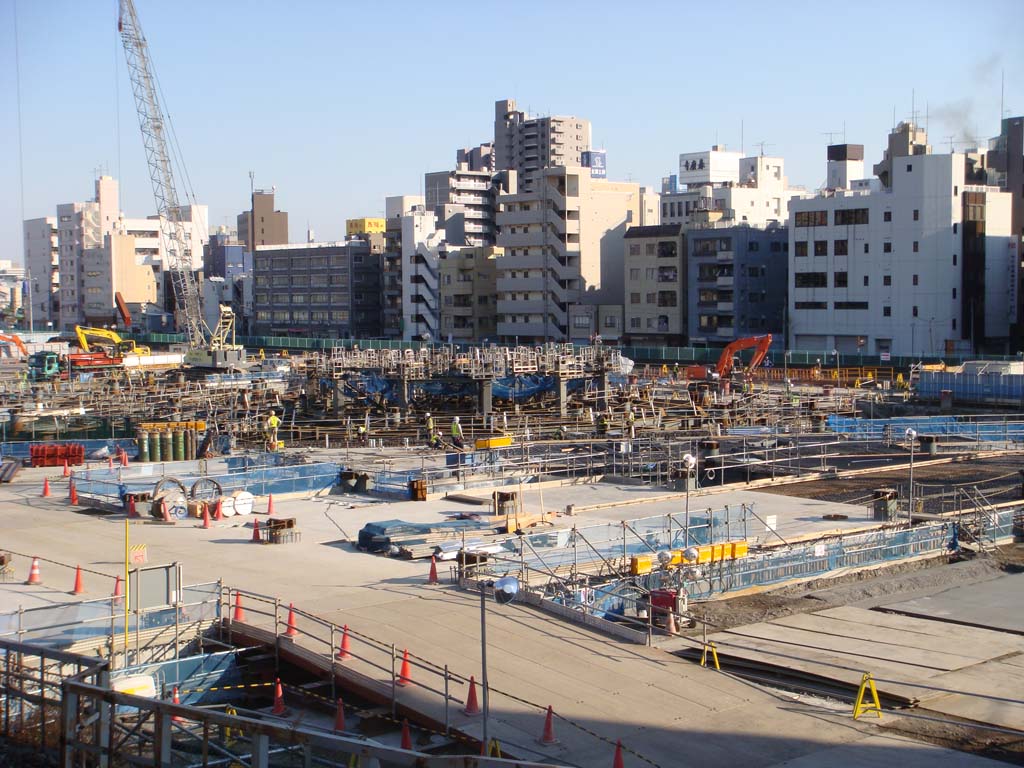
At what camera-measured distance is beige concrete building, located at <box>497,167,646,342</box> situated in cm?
7706

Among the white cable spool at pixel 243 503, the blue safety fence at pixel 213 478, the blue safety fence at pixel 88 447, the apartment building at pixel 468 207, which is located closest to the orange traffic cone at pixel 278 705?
the white cable spool at pixel 243 503

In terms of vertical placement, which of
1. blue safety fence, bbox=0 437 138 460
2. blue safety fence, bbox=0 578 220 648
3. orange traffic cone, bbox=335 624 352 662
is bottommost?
orange traffic cone, bbox=335 624 352 662

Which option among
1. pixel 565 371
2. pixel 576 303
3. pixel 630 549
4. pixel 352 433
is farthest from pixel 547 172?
pixel 630 549

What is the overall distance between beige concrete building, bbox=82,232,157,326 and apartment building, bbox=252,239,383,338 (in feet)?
66.9

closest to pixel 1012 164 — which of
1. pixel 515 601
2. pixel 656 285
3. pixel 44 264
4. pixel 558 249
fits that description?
pixel 656 285

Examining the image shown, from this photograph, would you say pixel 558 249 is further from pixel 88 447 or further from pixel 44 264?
pixel 44 264

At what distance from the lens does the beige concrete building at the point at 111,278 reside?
383ft

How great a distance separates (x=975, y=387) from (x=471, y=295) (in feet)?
144

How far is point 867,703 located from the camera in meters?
12.2

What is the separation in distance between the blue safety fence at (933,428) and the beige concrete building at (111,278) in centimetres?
9408

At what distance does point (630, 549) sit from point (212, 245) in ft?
412

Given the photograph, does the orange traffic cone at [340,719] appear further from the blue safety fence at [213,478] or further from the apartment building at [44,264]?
the apartment building at [44,264]

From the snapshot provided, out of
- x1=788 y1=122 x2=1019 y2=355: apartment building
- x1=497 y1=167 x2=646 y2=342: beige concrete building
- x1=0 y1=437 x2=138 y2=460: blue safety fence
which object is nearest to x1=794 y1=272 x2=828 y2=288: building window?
x1=788 y1=122 x2=1019 y2=355: apartment building

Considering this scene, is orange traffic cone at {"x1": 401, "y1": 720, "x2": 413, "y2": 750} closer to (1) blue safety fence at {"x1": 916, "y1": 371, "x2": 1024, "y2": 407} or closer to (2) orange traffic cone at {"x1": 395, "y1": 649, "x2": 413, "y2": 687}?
(2) orange traffic cone at {"x1": 395, "y1": 649, "x2": 413, "y2": 687}
